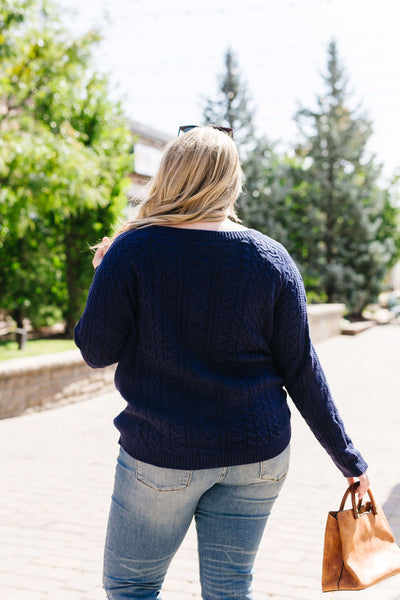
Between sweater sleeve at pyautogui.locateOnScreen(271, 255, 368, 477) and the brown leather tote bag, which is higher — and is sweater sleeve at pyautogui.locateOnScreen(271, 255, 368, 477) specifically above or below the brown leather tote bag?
above

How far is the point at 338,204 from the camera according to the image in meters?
26.5

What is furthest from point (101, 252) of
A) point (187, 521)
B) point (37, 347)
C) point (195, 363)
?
point (37, 347)

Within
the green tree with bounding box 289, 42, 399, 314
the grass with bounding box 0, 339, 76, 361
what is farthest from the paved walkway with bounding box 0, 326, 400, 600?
the green tree with bounding box 289, 42, 399, 314

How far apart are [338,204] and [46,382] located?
2129 cm

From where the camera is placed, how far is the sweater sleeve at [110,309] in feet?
5.38

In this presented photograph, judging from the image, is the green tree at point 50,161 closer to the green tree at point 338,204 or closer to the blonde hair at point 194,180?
the blonde hair at point 194,180

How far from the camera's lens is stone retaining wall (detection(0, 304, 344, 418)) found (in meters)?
6.56

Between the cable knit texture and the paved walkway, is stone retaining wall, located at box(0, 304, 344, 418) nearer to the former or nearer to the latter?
the paved walkway

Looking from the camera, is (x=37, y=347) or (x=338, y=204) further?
(x=338, y=204)

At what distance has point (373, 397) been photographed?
28.2ft

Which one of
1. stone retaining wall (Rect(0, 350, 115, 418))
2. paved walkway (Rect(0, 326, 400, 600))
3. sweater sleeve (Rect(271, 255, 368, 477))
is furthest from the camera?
stone retaining wall (Rect(0, 350, 115, 418))

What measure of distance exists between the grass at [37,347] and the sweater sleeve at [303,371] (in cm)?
931

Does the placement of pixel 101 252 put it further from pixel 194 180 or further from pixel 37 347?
pixel 37 347

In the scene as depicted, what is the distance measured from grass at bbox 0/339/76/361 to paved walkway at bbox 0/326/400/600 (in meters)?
3.63
